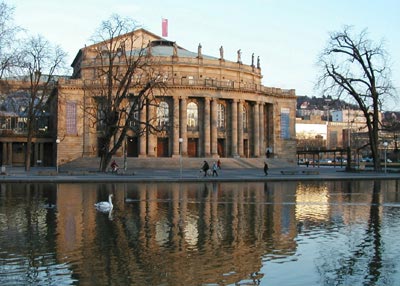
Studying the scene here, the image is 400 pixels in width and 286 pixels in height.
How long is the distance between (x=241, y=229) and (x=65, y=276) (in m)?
6.80

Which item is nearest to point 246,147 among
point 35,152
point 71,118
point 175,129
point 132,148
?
point 175,129

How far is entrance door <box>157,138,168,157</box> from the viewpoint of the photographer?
7662 centimetres

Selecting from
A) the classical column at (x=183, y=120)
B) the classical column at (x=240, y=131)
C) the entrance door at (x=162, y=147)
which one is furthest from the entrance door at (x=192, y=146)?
the classical column at (x=240, y=131)

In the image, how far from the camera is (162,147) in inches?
3029

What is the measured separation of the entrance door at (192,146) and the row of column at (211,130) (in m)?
1.43

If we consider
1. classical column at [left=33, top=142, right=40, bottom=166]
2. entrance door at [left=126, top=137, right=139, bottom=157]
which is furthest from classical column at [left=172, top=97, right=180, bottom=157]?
classical column at [left=33, top=142, right=40, bottom=166]

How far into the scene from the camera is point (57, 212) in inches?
757

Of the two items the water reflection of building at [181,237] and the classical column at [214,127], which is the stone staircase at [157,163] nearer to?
Answer: the classical column at [214,127]

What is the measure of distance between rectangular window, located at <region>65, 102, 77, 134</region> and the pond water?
54.3 m

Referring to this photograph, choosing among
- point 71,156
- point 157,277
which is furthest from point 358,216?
point 71,156

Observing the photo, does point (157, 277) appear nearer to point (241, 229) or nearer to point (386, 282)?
point (386, 282)

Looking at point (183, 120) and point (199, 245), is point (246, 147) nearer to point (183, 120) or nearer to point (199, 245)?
point (183, 120)

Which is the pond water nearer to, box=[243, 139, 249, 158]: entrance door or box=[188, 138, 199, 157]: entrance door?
box=[188, 138, 199, 157]: entrance door

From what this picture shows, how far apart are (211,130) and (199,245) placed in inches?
2558
